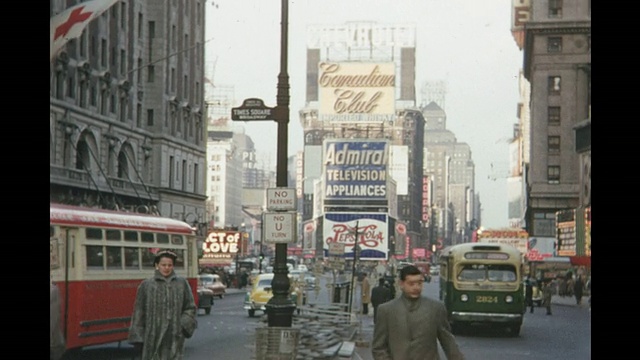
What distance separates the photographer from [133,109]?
72.8m

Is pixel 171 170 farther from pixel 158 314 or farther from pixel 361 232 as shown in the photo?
pixel 158 314

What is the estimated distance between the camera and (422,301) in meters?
10.4

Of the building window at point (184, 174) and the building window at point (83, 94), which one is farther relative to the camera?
the building window at point (184, 174)

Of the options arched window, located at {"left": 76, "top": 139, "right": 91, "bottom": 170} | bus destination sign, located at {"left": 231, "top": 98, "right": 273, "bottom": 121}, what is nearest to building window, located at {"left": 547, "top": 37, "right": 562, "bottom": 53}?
arched window, located at {"left": 76, "top": 139, "right": 91, "bottom": 170}

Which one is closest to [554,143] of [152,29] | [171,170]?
[171,170]

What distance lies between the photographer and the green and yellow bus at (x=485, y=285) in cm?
3366

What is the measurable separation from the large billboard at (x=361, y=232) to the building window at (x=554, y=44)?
42.4 m

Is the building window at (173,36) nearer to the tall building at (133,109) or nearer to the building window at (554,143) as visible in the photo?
the tall building at (133,109)

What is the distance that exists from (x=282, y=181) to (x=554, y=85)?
79695mm

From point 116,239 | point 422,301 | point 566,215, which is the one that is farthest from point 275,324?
point 566,215

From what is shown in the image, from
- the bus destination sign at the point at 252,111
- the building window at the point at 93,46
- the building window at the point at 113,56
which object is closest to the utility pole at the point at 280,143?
the bus destination sign at the point at 252,111

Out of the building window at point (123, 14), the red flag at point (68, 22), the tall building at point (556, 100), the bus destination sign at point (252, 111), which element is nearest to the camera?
the red flag at point (68, 22)

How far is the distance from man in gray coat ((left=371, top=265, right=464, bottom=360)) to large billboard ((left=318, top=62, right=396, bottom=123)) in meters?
125
